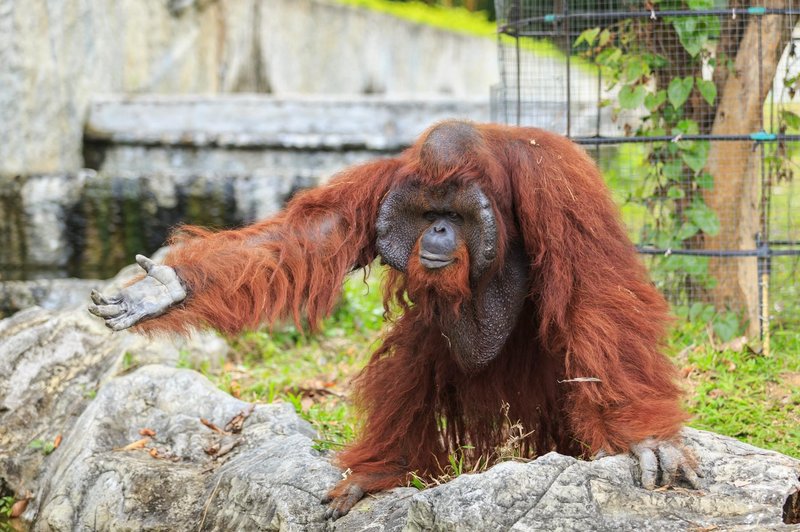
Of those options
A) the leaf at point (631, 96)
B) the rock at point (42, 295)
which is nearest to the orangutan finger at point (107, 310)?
the leaf at point (631, 96)

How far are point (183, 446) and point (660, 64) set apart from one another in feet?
9.67

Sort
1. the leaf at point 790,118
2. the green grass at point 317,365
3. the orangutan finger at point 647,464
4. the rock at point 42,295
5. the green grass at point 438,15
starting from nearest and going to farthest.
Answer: the orangutan finger at point 647,464
the green grass at point 317,365
the leaf at point 790,118
the rock at point 42,295
the green grass at point 438,15

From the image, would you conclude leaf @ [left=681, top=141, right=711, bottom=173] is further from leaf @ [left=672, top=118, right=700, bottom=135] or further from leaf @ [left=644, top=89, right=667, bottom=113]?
leaf @ [left=644, top=89, right=667, bottom=113]

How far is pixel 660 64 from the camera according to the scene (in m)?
5.19

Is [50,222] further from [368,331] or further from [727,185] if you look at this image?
[727,185]

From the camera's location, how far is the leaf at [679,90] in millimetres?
5059

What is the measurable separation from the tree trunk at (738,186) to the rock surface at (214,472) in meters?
1.99

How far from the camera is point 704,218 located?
5.14 meters

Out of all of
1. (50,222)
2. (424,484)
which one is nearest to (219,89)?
(50,222)

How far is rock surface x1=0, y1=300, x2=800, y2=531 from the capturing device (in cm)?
285

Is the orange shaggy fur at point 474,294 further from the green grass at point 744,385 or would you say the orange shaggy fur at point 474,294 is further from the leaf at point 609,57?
the leaf at point 609,57

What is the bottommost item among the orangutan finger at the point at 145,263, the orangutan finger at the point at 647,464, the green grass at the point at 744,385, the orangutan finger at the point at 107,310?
the green grass at the point at 744,385

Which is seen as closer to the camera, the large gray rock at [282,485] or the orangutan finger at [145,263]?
the large gray rock at [282,485]

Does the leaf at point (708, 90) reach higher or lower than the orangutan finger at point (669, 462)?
higher
